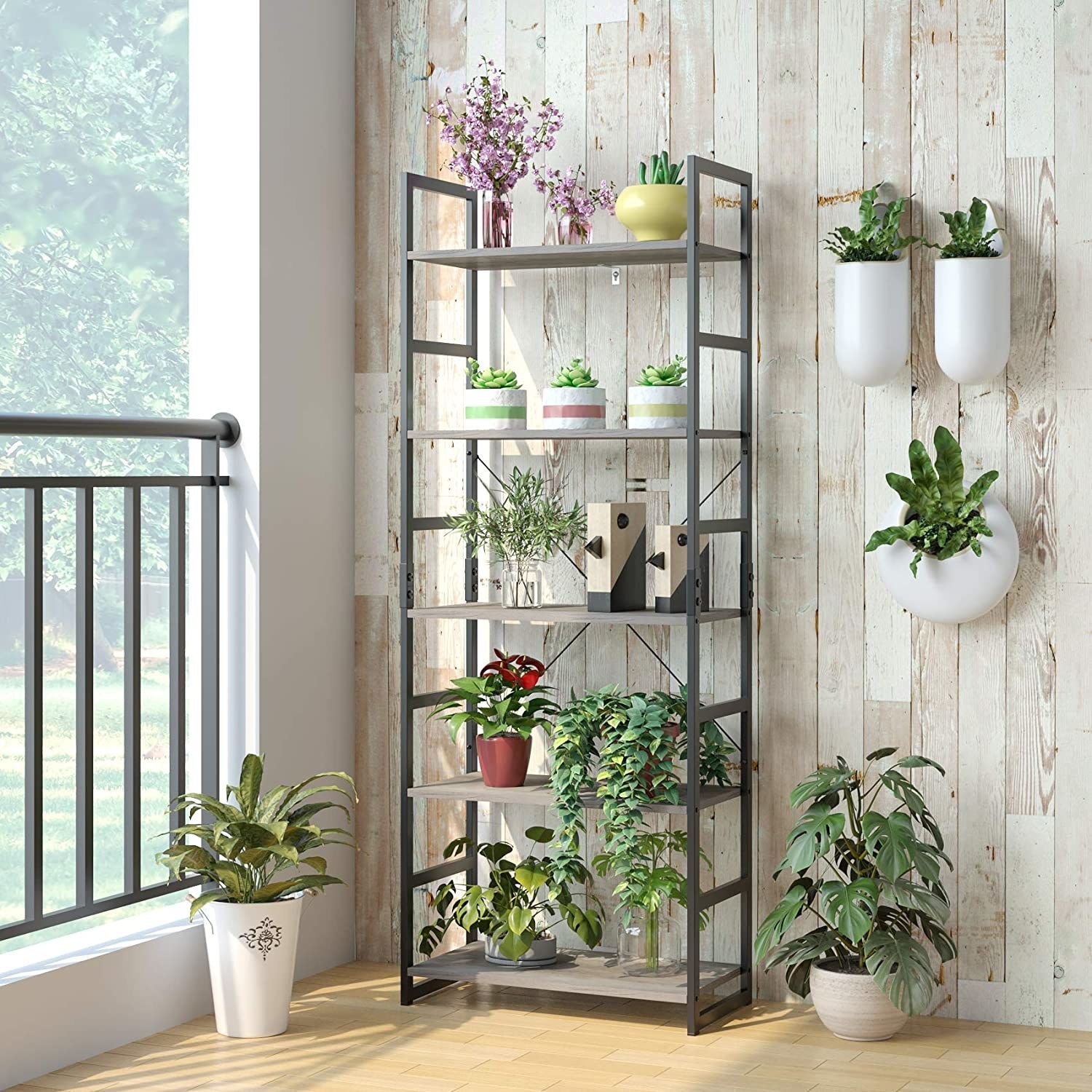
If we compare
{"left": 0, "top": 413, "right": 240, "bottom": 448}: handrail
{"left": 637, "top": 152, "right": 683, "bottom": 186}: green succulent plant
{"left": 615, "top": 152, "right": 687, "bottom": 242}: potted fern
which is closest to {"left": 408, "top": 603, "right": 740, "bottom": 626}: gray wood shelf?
{"left": 0, "top": 413, "right": 240, "bottom": 448}: handrail

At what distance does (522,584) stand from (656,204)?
95cm

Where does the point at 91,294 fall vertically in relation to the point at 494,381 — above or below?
above

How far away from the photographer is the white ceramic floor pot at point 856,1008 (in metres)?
3.17

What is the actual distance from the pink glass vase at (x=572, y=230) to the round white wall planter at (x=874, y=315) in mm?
590

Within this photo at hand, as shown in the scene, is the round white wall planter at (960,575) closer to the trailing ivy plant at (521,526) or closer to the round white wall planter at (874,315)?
the round white wall planter at (874,315)

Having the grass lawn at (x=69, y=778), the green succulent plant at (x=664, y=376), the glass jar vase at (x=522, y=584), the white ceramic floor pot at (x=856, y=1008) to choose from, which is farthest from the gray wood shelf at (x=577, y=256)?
the grass lawn at (x=69, y=778)

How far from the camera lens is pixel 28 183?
480 centimetres

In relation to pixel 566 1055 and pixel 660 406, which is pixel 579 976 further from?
pixel 660 406

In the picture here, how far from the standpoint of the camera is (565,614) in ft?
11.2

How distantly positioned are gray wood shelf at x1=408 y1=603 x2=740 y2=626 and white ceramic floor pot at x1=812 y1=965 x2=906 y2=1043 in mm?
786

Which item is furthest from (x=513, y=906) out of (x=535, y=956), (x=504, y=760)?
(x=504, y=760)

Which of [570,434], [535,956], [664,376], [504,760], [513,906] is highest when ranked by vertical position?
[664,376]

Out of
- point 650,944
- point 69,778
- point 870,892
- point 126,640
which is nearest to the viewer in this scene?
point 870,892

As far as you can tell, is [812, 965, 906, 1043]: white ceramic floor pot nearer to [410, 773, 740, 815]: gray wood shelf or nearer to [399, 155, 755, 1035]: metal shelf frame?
[399, 155, 755, 1035]: metal shelf frame
